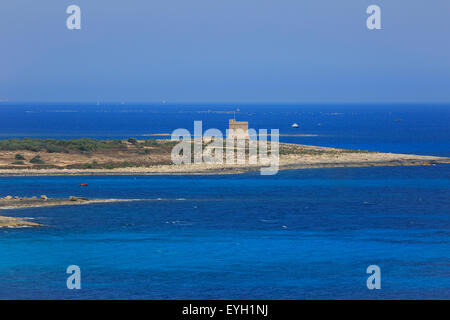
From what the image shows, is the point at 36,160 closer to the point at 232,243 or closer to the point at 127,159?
the point at 127,159

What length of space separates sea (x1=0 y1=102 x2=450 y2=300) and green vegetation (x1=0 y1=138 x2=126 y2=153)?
1664 cm

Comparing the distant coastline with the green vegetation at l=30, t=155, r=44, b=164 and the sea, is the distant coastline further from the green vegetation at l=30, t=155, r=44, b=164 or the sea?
the sea

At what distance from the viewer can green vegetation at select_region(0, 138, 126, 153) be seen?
9538 cm

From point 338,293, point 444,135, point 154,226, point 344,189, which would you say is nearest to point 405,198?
point 344,189

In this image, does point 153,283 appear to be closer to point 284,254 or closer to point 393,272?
point 284,254

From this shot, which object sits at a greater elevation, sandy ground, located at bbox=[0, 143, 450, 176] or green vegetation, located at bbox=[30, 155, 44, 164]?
green vegetation, located at bbox=[30, 155, 44, 164]

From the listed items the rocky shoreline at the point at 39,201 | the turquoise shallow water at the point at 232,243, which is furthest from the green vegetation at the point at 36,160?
the rocky shoreline at the point at 39,201

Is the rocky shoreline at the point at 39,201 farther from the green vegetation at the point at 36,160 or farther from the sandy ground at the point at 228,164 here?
the green vegetation at the point at 36,160

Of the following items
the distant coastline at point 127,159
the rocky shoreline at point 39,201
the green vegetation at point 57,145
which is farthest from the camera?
the green vegetation at point 57,145

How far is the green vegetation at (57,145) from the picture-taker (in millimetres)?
95375

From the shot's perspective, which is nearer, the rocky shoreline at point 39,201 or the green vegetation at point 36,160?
the rocky shoreline at point 39,201

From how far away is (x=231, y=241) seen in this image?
48375mm

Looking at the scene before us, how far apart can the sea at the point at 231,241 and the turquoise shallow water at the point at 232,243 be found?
8 centimetres

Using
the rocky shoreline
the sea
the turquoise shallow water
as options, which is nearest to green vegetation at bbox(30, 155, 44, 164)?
the sea
